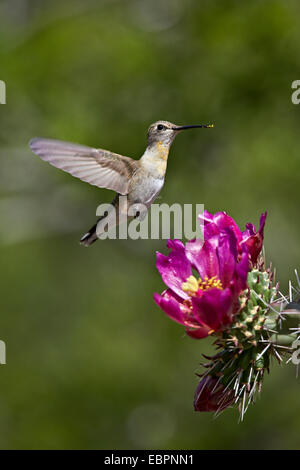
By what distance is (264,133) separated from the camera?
6809 millimetres

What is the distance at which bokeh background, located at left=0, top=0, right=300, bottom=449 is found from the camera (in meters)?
6.66

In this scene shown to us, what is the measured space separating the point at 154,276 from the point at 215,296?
5451mm

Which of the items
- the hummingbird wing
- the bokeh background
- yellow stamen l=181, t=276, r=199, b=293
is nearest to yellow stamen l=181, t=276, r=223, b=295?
yellow stamen l=181, t=276, r=199, b=293

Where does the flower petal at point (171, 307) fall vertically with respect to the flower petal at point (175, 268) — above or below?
below

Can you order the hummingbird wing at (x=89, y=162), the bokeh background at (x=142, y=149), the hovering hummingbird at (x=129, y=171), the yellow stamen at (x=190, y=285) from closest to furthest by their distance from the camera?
the yellow stamen at (x=190, y=285), the hummingbird wing at (x=89, y=162), the hovering hummingbird at (x=129, y=171), the bokeh background at (x=142, y=149)

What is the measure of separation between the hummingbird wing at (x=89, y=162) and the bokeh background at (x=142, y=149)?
307cm

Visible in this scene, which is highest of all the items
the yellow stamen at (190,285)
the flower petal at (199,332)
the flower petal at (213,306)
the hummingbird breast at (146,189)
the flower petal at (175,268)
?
the hummingbird breast at (146,189)

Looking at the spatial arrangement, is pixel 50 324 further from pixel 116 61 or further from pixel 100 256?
pixel 116 61

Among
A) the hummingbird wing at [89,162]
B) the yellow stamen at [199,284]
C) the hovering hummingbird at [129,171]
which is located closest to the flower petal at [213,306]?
the yellow stamen at [199,284]

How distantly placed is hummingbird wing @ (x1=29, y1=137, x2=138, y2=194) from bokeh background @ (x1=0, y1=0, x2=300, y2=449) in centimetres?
307

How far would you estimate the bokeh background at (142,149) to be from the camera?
262 inches

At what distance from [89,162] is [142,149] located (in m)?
3.46

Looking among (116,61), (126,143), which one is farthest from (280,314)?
(116,61)

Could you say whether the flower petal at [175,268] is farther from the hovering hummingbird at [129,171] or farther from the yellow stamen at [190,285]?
the hovering hummingbird at [129,171]
